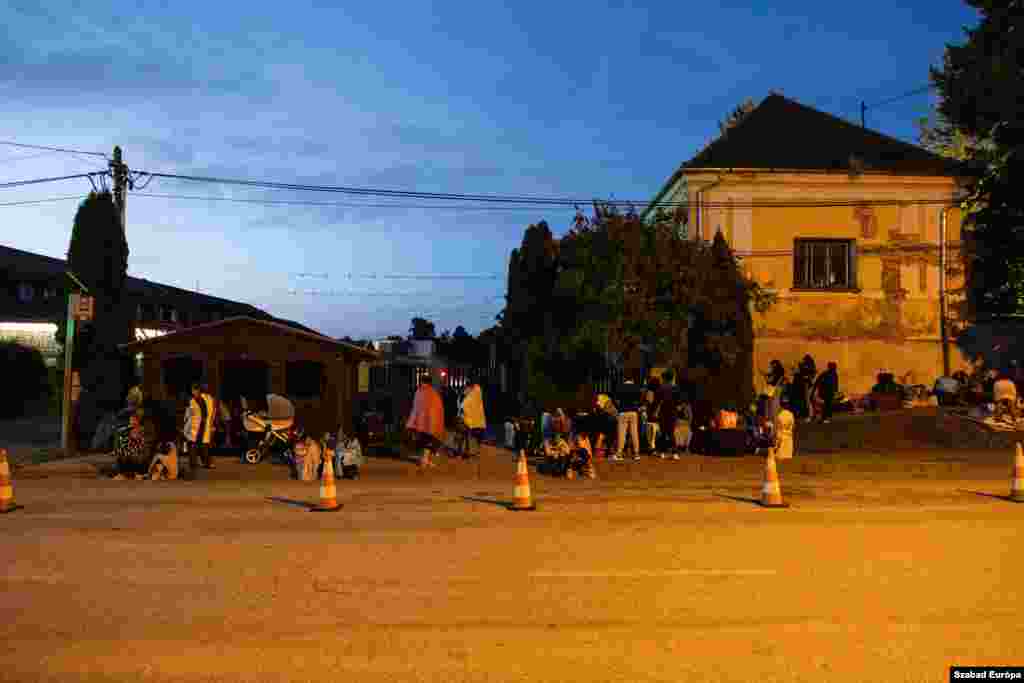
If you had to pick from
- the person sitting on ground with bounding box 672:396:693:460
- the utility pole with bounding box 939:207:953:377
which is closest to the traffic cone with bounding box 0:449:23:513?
the person sitting on ground with bounding box 672:396:693:460

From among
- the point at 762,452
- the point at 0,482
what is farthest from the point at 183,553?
the point at 762,452

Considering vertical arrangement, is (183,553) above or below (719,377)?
below

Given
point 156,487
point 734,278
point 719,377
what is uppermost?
point 734,278

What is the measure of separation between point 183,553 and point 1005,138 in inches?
883

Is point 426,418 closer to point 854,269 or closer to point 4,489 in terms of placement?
point 4,489

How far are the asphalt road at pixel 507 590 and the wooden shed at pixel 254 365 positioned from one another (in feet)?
18.9

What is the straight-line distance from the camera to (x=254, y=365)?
64.1 ft

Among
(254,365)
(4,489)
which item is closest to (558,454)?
(254,365)

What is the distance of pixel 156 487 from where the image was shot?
15.4 m

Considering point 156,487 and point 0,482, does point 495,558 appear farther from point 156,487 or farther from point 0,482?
point 156,487

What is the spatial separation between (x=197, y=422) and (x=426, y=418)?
426 centimetres

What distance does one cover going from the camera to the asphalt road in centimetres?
595

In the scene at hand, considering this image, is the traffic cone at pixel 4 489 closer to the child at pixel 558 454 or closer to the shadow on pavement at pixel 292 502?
the shadow on pavement at pixel 292 502

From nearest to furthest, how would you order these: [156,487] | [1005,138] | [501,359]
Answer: [156,487], [1005,138], [501,359]
